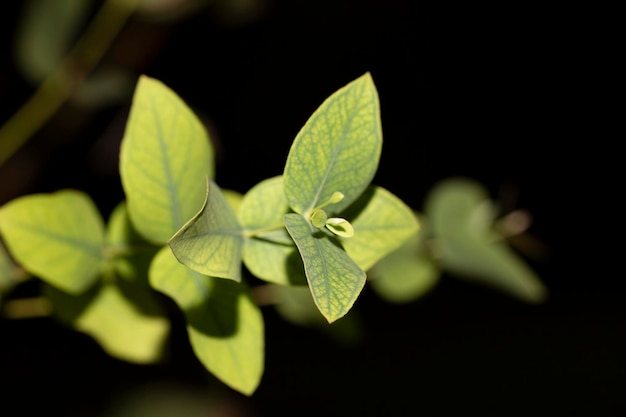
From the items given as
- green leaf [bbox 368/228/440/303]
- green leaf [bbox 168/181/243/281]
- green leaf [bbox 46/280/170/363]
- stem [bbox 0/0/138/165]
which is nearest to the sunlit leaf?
green leaf [bbox 368/228/440/303]

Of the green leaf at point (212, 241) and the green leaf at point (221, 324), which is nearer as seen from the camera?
the green leaf at point (212, 241)

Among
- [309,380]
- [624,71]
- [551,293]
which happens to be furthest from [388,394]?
[624,71]

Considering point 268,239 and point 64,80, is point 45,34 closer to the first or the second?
point 64,80

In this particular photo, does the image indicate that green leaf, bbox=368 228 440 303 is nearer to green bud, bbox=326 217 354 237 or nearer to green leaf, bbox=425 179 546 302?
green leaf, bbox=425 179 546 302

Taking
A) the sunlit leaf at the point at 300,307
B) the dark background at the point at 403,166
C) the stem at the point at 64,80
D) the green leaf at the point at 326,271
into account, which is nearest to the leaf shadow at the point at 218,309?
the green leaf at the point at 326,271

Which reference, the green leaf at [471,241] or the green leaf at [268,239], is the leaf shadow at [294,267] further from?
the green leaf at [471,241]
